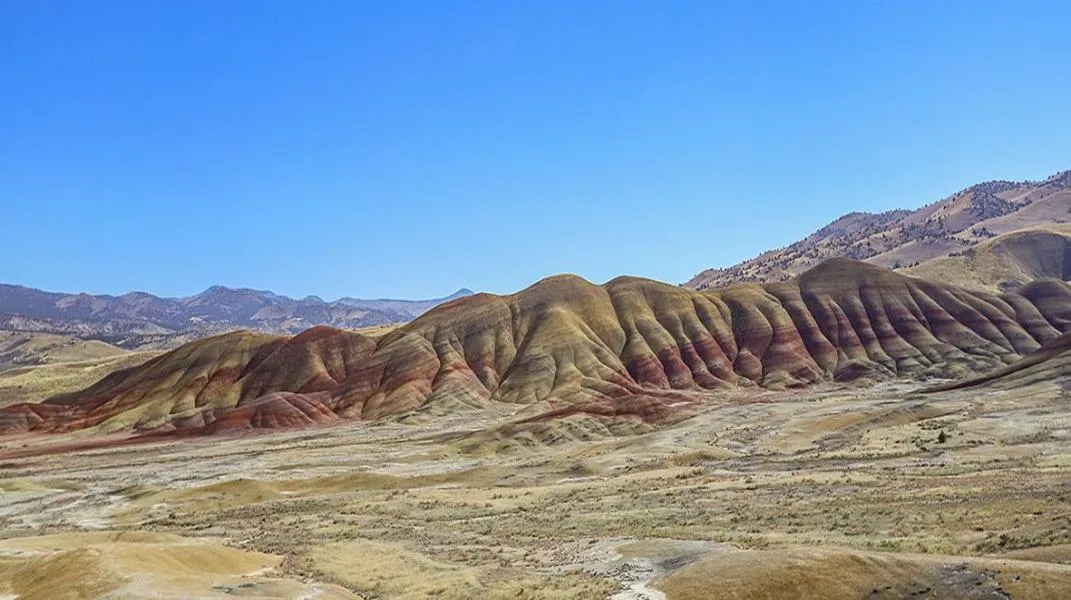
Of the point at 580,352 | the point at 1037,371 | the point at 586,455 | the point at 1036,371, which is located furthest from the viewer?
the point at 580,352

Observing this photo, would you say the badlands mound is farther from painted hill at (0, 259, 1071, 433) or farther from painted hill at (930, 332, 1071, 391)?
painted hill at (0, 259, 1071, 433)

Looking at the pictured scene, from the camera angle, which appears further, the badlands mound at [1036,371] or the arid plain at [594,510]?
the badlands mound at [1036,371]

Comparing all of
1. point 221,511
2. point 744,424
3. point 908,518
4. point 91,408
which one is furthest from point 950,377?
point 91,408

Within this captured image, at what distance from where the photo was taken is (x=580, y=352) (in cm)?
15438

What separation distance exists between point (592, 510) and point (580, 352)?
100 meters

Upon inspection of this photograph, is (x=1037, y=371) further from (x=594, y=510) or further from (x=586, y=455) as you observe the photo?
(x=594, y=510)

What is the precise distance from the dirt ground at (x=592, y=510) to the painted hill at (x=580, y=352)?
110 ft

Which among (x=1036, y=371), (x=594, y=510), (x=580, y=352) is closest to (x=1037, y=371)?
(x=1036, y=371)

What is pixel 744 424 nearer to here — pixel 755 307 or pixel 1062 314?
pixel 755 307

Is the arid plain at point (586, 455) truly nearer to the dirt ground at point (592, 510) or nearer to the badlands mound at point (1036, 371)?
the dirt ground at point (592, 510)

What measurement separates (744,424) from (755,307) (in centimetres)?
7703

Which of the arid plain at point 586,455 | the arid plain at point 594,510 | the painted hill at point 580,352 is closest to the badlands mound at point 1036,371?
the arid plain at point 586,455

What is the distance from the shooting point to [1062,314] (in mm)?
164000

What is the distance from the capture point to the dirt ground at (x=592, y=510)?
3117cm
